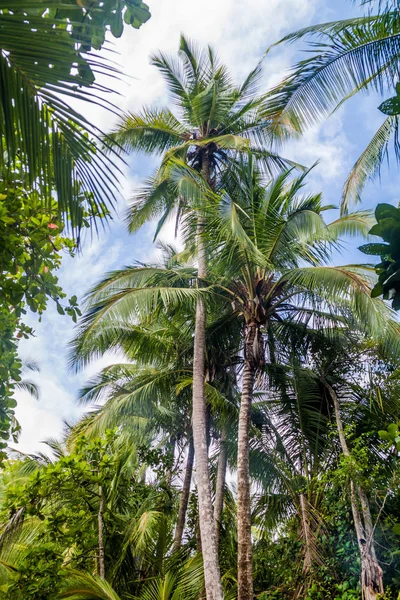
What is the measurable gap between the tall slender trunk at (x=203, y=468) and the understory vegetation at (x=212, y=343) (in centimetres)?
3

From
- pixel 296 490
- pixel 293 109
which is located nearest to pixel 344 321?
pixel 296 490

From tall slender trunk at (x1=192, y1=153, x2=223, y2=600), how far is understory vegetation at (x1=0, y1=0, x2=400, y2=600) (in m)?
0.03

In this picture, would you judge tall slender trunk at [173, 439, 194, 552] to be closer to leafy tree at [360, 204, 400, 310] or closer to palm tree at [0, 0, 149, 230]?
palm tree at [0, 0, 149, 230]

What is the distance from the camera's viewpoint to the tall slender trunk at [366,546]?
22.4ft

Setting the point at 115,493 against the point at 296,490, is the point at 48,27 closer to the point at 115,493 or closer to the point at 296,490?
the point at 115,493

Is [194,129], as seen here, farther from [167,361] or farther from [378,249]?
[378,249]

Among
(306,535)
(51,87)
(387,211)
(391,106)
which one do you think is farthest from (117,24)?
(306,535)

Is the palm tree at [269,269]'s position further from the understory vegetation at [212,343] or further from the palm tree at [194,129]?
the palm tree at [194,129]

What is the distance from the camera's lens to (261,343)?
834 cm

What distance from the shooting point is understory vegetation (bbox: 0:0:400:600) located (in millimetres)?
2213

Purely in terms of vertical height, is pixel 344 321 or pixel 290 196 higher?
pixel 290 196

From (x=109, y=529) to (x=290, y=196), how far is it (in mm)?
5395

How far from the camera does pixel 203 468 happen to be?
8320 millimetres

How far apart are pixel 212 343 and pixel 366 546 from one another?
180 inches
